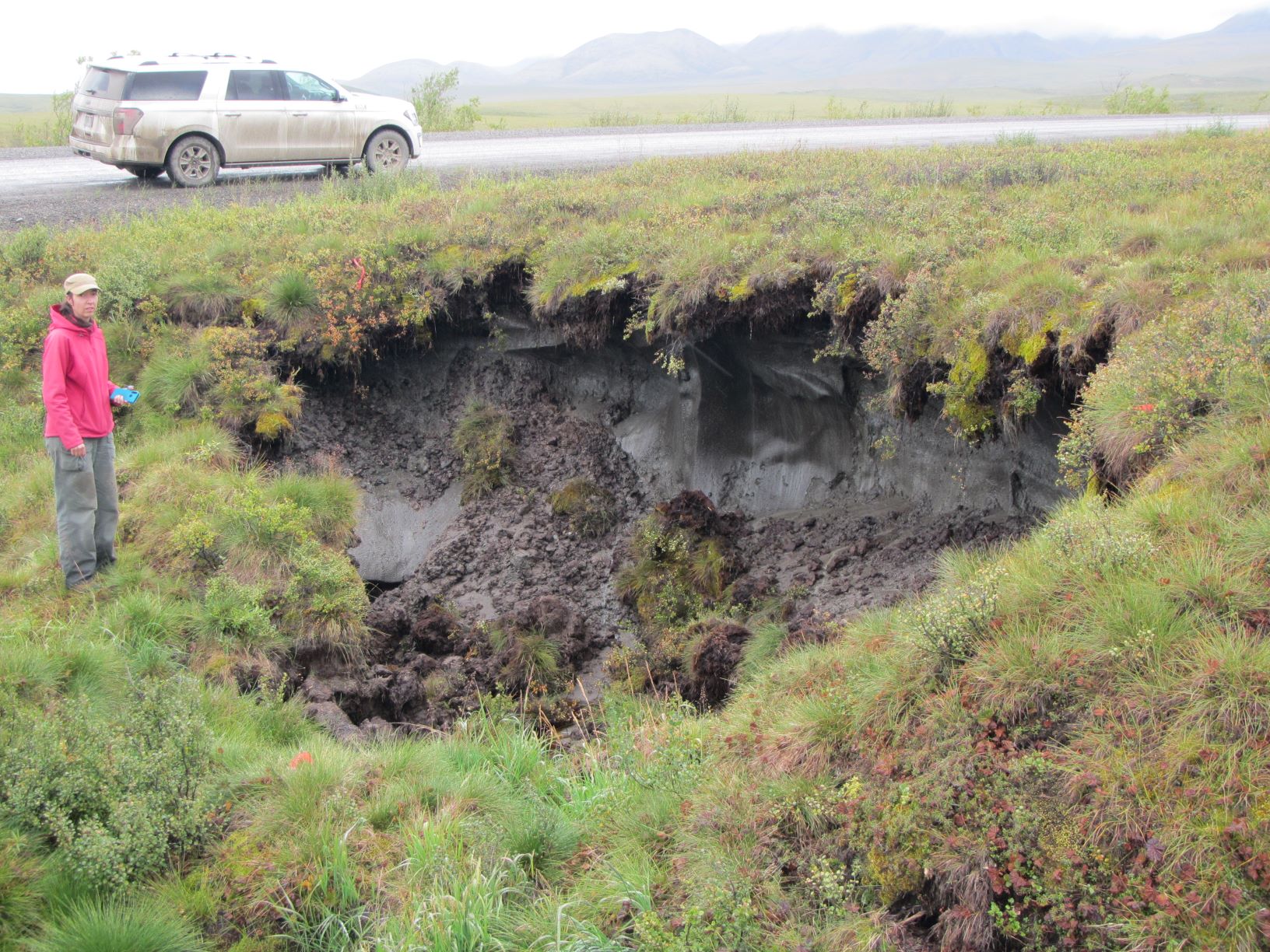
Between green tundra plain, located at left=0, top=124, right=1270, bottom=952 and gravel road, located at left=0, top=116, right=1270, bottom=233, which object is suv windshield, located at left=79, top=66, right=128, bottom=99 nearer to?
gravel road, located at left=0, top=116, right=1270, bottom=233

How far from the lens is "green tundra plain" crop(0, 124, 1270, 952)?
332 centimetres

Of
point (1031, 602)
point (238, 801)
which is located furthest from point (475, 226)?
point (1031, 602)

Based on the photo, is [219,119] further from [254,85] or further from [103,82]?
[103,82]

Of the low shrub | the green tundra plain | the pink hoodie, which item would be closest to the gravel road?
the green tundra plain

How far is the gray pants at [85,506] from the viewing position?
6.39 metres

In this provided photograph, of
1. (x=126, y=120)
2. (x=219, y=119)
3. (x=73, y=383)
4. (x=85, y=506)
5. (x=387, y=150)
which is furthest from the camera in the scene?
(x=387, y=150)

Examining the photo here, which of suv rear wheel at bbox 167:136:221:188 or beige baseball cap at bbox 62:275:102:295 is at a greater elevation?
suv rear wheel at bbox 167:136:221:188

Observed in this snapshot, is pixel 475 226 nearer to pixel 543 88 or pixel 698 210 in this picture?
pixel 698 210

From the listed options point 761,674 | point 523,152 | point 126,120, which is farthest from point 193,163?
point 761,674

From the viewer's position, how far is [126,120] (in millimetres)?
12086

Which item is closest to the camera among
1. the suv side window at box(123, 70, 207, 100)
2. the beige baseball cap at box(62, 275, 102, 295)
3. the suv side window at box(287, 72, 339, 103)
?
the beige baseball cap at box(62, 275, 102, 295)

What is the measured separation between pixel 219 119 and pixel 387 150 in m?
2.27

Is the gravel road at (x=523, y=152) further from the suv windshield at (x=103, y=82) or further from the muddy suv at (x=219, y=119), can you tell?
the suv windshield at (x=103, y=82)

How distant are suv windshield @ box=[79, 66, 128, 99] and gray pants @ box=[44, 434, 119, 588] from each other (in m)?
7.94
